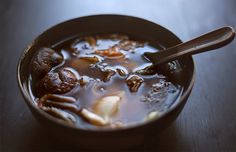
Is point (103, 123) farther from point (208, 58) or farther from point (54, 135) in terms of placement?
point (208, 58)

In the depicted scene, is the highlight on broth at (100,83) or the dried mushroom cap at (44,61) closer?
the highlight on broth at (100,83)

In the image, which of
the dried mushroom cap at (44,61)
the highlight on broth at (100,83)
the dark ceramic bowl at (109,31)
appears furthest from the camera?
the dried mushroom cap at (44,61)

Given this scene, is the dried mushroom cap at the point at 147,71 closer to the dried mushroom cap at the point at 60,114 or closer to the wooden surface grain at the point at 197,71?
the wooden surface grain at the point at 197,71

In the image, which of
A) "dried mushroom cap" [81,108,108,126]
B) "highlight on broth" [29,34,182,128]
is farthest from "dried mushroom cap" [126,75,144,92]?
"dried mushroom cap" [81,108,108,126]

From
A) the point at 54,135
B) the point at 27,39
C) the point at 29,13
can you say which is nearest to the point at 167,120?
the point at 54,135

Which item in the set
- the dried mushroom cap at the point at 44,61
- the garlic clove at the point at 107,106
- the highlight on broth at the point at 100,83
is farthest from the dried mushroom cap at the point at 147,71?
the dried mushroom cap at the point at 44,61

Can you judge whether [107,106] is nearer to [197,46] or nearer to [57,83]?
[57,83]
